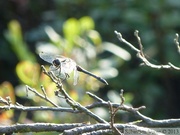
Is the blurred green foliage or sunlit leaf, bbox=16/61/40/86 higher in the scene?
the blurred green foliage

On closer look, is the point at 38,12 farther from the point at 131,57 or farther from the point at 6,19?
the point at 131,57

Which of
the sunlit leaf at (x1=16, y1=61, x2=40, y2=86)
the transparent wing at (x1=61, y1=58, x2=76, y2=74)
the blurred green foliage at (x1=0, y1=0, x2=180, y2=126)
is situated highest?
the blurred green foliage at (x1=0, y1=0, x2=180, y2=126)

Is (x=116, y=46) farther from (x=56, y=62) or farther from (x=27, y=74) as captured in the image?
(x=56, y=62)

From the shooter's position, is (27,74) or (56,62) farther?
(27,74)

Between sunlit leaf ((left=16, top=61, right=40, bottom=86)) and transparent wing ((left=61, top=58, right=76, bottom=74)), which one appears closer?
transparent wing ((left=61, top=58, right=76, bottom=74))

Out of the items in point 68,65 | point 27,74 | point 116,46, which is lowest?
point 68,65

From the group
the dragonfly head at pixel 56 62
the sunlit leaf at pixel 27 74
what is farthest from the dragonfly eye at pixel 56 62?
the sunlit leaf at pixel 27 74

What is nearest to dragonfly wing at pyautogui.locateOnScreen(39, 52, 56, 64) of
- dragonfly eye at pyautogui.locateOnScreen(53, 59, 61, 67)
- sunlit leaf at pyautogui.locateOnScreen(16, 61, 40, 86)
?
dragonfly eye at pyautogui.locateOnScreen(53, 59, 61, 67)

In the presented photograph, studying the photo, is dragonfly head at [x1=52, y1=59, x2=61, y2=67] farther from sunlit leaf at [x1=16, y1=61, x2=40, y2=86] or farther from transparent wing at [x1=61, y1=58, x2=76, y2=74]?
sunlit leaf at [x1=16, y1=61, x2=40, y2=86]

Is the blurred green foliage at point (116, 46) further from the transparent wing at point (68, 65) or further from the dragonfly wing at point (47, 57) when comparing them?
the transparent wing at point (68, 65)

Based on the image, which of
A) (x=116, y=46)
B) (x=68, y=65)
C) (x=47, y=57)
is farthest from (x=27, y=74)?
(x=68, y=65)
